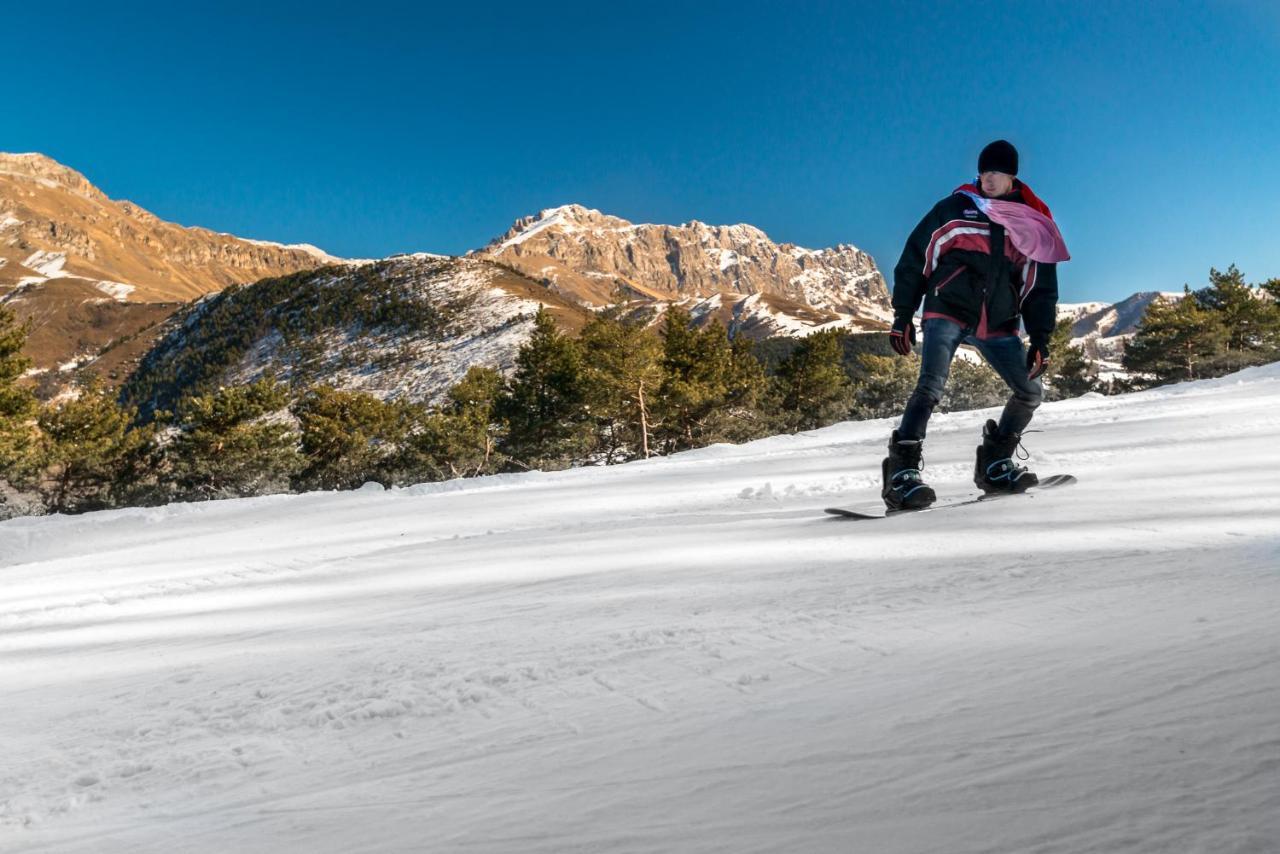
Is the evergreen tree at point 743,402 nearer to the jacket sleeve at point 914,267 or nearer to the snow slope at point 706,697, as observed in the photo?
the jacket sleeve at point 914,267

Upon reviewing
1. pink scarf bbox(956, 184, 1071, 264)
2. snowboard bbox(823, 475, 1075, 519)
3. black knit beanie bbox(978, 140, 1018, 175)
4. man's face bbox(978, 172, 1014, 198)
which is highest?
black knit beanie bbox(978, 140, 1018, 175)

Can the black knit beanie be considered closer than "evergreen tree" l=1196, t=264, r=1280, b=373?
Yes

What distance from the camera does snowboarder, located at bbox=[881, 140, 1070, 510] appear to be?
3.67 metres

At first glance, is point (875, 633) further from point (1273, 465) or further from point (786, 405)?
point (786, 405)

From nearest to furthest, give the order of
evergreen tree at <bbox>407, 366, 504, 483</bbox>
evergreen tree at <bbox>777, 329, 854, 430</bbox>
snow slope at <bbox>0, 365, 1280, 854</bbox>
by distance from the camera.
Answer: snow slope at <bbox>0, 365, 1280, 854</bbox> < evergreen tree at <bbox>407, 366, 504, 483</bbox> < evergreen tree at <bbox>777, 329, 854, 430</bbox>

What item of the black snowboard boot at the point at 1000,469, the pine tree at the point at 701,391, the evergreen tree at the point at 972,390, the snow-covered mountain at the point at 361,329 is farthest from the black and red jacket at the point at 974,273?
the snow-covered mountain at the point at 361,329

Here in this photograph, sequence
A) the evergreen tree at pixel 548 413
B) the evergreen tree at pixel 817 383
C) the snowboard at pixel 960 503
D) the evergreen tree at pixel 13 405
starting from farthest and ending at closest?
the evergreen tree at pixel 817 383
the evergreen tree at pixel 548 413
the evergreen tree at pixel 13 405
the snowboard at pixel 960 503

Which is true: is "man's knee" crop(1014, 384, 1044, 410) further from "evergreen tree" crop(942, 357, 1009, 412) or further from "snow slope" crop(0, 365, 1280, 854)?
"evergreen tree" crop(942, 357, 1009, 412)

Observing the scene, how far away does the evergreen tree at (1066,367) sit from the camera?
38281mm

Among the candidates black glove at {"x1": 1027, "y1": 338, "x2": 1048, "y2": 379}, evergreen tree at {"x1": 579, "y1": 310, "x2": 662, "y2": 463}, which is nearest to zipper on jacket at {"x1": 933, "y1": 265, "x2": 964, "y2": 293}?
black glove at {"x1": 1027, "y1": 338, "x2": 1048, "y2": 379}

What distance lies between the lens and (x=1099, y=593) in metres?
1.75

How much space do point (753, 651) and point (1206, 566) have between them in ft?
4.06

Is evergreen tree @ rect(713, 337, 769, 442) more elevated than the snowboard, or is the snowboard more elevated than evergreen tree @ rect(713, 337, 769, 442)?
evergreen tree @ rect(713, 337, 769, 442)

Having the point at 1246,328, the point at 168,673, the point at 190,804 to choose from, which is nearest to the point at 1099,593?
the point at 190,804
